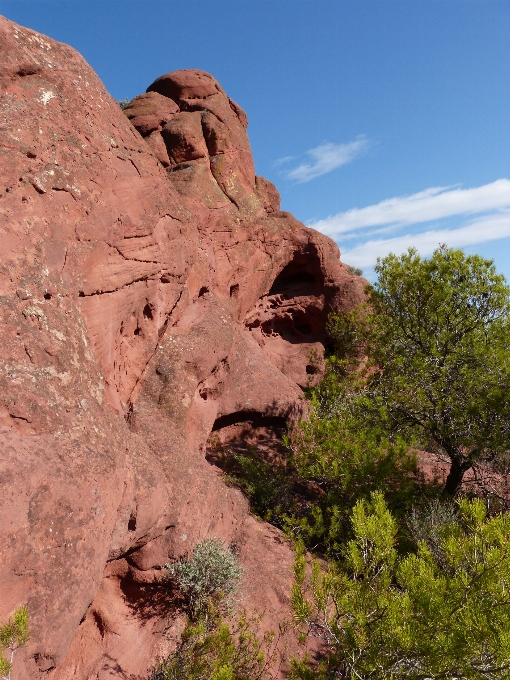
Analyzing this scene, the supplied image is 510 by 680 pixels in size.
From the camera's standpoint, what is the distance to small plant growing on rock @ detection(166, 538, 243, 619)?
620 centimetres

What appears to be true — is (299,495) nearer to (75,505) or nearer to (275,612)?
(275,612)

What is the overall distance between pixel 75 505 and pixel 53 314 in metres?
2.16

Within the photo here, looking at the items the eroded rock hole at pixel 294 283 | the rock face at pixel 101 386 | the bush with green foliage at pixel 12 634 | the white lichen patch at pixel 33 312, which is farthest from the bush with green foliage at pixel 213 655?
the eroded rock hole at pixel 294 283

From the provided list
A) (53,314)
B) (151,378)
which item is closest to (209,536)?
(151,378)

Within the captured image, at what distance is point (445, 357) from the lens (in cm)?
880

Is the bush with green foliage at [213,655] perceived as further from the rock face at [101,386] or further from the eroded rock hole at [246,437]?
the eroded rock hole at [246,437]

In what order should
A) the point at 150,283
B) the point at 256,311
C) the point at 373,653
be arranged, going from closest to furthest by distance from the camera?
the point at 373,653 → the point at 150,283 → the point at 256,311

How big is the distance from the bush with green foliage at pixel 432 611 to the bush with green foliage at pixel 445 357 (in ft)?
14.9

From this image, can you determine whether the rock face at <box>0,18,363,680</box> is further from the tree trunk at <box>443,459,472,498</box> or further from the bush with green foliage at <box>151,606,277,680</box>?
the tree trunk at <box>443,459,472,498</box>

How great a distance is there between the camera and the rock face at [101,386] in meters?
4.23

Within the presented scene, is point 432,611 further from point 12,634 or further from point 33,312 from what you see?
point 33,312

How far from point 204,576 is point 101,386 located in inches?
124

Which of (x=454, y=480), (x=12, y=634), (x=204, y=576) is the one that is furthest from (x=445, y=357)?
(x=12, y=634)

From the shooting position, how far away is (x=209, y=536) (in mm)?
7145
